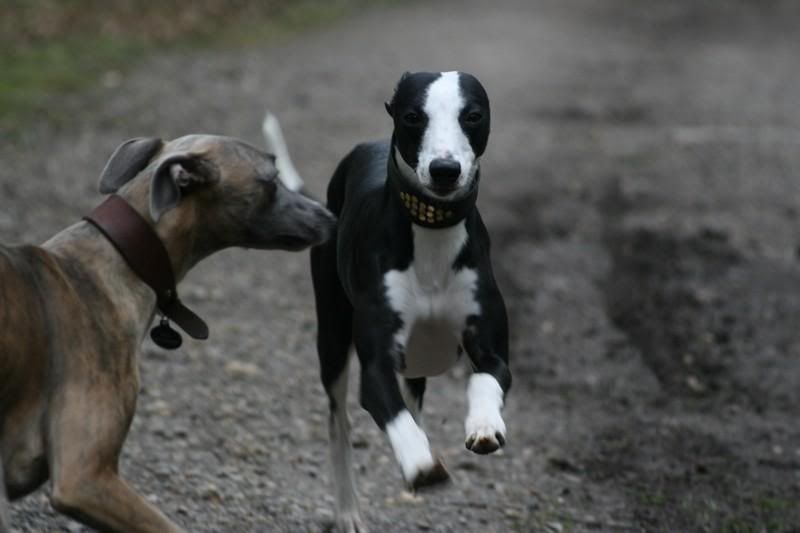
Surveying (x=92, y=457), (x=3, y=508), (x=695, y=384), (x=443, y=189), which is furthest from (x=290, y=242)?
(x=695, y=384)

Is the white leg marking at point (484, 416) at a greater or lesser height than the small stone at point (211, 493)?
greater

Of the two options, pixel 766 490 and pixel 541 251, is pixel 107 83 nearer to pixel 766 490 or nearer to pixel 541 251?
pixel 541 251

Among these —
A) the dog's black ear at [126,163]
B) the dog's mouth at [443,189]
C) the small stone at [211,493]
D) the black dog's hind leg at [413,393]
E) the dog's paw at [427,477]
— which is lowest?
the small stone at [211,493]

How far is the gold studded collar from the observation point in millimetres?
4520

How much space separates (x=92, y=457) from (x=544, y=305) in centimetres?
560

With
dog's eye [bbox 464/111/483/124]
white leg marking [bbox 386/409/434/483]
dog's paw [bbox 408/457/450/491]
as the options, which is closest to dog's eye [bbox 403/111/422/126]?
dog's eye [bbox 464/111/483/124]

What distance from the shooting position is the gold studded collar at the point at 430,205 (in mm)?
4520

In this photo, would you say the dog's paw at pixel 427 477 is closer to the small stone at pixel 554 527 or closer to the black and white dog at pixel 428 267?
the black and white dog at pixel 428 267

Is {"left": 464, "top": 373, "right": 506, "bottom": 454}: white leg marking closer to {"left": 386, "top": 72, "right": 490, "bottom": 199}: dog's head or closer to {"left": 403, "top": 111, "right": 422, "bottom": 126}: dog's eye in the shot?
{"left": 386, "top": 72, "right": 490, "bottom": 199}: dog's head

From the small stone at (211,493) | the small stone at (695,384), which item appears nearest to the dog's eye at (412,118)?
the small stone at (211,493)

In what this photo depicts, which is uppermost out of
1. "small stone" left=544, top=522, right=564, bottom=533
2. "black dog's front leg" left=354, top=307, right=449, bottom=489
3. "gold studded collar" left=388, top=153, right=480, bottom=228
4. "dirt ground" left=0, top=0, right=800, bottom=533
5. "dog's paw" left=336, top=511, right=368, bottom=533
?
"gold studded collar" left=388, top=153, right=480, bottom=228

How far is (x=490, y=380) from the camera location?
4465 millimetres

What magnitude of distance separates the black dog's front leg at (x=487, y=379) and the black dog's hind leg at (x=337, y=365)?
87 centimetres

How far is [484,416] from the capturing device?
4301mm
